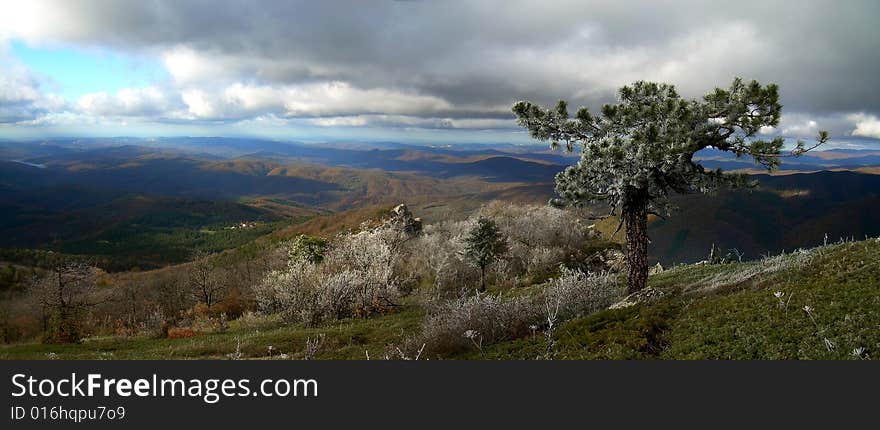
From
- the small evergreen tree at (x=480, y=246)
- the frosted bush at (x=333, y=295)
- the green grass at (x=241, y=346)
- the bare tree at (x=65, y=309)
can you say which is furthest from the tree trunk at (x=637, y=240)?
the bare tree at (x=65, y=309)

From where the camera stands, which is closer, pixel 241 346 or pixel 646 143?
pixel 646 143

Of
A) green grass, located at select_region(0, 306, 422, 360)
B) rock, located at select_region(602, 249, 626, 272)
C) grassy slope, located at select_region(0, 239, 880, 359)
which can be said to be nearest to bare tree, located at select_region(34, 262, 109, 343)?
green grass, located at select_region(0, 306, 422, 360)

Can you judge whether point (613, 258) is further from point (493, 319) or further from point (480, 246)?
point (493, 319)

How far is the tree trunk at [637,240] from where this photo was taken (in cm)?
1808

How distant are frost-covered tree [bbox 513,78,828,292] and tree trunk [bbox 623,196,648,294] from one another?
0.12 feet

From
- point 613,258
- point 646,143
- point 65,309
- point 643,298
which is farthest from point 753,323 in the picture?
point 613,258

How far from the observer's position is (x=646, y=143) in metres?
15.2

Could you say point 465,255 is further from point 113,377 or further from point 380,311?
point 113,377

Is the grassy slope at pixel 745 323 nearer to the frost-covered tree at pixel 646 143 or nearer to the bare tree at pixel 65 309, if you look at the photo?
the frost-covered tree at pixel 646 143

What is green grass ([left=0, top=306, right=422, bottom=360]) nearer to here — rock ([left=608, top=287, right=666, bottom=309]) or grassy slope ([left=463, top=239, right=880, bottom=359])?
grassy slope ([left=463, top=239, right=880, bottom=359])

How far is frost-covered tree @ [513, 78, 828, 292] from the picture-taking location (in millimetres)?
15297

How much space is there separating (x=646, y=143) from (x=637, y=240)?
15.7 ft

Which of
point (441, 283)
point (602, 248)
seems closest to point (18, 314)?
point (441, 283)

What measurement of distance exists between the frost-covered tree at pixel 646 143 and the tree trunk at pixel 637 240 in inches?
1.5
